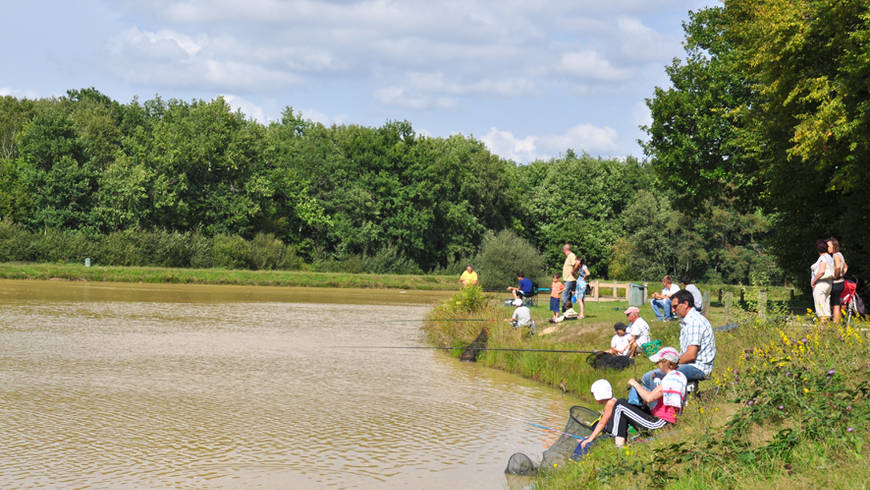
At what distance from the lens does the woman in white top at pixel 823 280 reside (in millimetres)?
14977

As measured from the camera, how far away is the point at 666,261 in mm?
65938

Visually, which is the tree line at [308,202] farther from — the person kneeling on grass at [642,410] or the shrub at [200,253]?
the person kneeling on grass at [642,410]

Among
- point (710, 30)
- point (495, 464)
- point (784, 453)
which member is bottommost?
point (495, 464)

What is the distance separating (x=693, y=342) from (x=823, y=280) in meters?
5.70

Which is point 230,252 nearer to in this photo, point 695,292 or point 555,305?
point 555,305

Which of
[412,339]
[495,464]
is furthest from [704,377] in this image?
[412,339]

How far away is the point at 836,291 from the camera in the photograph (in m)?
15.2

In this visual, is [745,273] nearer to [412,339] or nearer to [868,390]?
[412,339]

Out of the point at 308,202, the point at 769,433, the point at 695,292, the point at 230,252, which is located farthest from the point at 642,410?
the point at 308,202

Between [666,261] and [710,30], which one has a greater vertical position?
[710,30]

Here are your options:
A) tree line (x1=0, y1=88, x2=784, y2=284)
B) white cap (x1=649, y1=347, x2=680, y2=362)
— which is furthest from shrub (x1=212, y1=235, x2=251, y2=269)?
white cap (x1=649, y1=347, x2=680, y2=362)

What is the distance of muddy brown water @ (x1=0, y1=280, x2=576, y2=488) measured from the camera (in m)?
10.7

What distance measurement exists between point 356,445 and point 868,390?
6660mm

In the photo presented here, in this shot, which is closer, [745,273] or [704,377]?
[704,377]
